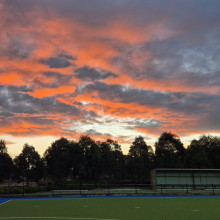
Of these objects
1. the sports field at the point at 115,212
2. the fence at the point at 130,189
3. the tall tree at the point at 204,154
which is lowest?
the fence at the point at 130,189

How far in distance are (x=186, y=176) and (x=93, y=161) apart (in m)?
45.0

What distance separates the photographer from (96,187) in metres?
46.4

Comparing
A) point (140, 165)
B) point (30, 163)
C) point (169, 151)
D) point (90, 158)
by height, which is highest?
point (169, 151)

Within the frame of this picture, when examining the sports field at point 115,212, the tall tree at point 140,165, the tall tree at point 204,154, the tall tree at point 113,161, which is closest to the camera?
the sports field at point 115,212

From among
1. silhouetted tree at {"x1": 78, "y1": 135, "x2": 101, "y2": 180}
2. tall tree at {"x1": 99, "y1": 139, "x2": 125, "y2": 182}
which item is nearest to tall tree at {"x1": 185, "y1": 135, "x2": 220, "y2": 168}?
tall tree at {"x1": 99, "y1": 139, "x2": 125, "y2": 182}

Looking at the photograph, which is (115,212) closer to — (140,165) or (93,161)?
(93,161)

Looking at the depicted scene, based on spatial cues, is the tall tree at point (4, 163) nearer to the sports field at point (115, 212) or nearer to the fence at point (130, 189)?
the fence at point (130, 189)

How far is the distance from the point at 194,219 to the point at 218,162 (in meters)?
84.4

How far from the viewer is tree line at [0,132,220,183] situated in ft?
280

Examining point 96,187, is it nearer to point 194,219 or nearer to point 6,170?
point 194,219

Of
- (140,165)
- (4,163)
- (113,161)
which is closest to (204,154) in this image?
(140,165)

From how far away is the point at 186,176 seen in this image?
45.6 m

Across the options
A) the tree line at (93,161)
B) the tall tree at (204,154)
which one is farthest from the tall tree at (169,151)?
the tall tree at (204,154)

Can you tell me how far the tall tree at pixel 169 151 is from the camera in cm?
9238
